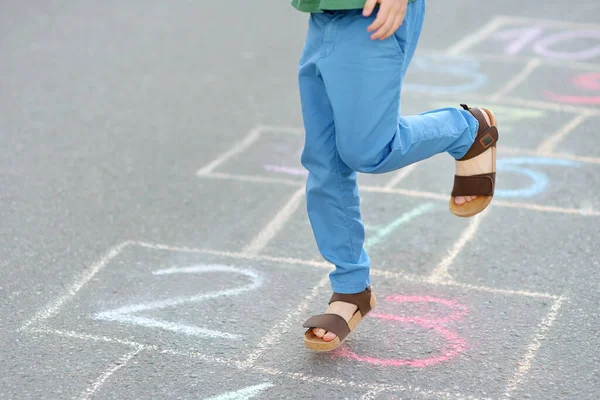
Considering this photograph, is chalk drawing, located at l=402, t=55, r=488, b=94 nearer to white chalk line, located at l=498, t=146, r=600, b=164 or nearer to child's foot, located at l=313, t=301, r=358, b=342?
white chalk line, located at l=498, t=146, r=600, b=164

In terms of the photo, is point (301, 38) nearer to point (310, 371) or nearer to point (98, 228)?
point (98, 228)

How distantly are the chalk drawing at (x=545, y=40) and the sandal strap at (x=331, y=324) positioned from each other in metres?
4.05

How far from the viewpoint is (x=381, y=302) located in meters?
3.40

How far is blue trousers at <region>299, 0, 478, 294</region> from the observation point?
2.78m

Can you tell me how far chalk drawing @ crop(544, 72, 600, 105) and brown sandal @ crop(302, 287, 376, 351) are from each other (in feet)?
9.84

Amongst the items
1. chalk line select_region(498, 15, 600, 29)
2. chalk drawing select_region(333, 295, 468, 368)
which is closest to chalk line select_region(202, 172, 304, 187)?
chalk drawing select_region(333, 295, 468, 368)

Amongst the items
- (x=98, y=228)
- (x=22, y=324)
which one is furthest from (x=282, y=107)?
(x=22, y=324)

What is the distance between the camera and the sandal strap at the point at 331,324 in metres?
3.00

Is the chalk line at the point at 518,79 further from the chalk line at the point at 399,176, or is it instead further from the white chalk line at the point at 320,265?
the white chalk line at the point at 320,265

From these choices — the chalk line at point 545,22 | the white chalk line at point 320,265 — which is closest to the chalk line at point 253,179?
the white chalk line at point 320,265

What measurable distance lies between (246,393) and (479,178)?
3.48ft

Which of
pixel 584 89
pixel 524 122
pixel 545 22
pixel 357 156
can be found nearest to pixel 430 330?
pixel 357 156

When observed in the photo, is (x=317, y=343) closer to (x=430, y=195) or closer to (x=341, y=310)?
(x=341, y=310)

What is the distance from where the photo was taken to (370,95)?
9.15 feet
